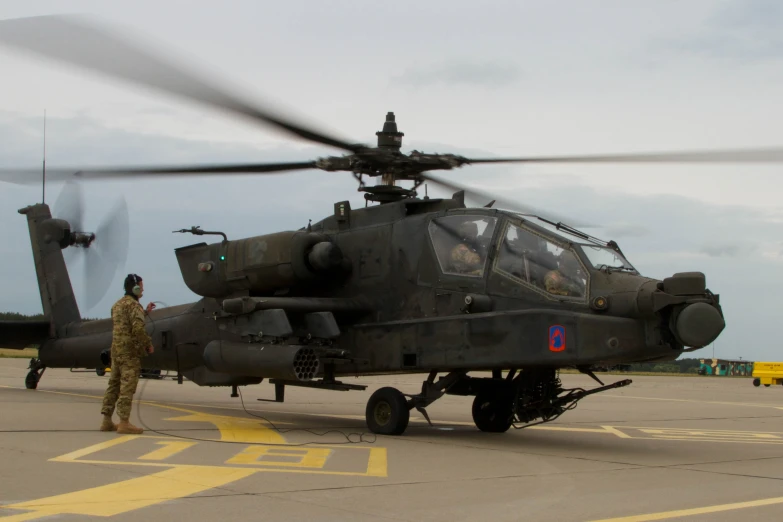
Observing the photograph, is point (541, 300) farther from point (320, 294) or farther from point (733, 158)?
point (320, 294)

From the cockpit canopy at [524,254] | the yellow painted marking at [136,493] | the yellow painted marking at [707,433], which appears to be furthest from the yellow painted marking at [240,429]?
the yellow painted marking at [707,433]

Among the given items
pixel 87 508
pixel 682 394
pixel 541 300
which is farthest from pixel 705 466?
pixel 682 394

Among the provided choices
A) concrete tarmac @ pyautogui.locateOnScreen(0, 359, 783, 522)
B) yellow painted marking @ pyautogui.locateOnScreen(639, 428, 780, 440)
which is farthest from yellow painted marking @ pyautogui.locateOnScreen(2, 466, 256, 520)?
yellow painted marking @ pyautogui.locateOnScreen(639, 428, 780, 440)

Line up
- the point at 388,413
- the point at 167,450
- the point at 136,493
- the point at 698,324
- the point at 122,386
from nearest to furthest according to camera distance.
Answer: the point at 136,493 → the point at 167,450 → the point at 698,324 → the point at 122,386 → the point at 388,413

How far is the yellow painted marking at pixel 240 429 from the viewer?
10.2 metres

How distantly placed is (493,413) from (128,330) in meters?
5.33

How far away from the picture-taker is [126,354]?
1040 cm

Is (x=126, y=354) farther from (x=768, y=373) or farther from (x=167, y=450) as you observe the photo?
(x=768, y=373)

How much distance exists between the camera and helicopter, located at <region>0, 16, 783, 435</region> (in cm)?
966

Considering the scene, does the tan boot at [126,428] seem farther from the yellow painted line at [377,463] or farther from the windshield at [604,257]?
the windshield at [604,257]

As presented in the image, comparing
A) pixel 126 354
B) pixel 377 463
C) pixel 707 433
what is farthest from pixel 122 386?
pixel 707 433

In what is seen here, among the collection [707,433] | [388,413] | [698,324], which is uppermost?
[698,324]

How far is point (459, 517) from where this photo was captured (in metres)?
5.62

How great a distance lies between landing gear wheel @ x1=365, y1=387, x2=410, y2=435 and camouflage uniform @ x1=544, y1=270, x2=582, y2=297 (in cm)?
256
